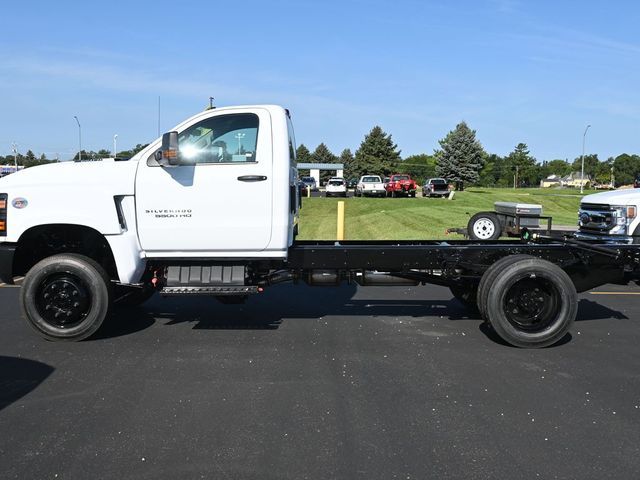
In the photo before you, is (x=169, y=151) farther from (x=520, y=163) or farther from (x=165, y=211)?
(x=520, y=163)

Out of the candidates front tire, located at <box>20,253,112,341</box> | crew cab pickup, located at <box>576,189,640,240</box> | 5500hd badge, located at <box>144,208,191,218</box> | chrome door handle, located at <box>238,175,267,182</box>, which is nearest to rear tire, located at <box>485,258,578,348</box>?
chrome door handle, located at <box>238,175,267,182</box>

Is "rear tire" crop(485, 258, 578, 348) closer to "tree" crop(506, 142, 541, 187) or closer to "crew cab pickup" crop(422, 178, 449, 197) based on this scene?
"crew cab pickup" crop(422, 178, 449, 197)

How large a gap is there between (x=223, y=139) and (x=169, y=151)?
63 centimetres

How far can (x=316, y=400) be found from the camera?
4438 millimetres

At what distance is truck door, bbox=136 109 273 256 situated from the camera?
5816 mm

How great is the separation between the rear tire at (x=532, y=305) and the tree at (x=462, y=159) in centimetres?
6026

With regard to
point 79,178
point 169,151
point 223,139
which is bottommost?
point 79,178

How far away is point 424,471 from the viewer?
11.0 feet

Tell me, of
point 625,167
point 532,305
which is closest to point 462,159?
point 532,305

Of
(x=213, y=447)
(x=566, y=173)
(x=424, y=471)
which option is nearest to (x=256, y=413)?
(x=213, y=447)

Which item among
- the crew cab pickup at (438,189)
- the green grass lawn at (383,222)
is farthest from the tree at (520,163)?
the green grass lawn at (383,222)

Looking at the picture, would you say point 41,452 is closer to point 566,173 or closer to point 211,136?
point 211,136

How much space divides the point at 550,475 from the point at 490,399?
117 cm

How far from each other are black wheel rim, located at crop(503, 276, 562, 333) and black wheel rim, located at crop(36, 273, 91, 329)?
433 centimetres
